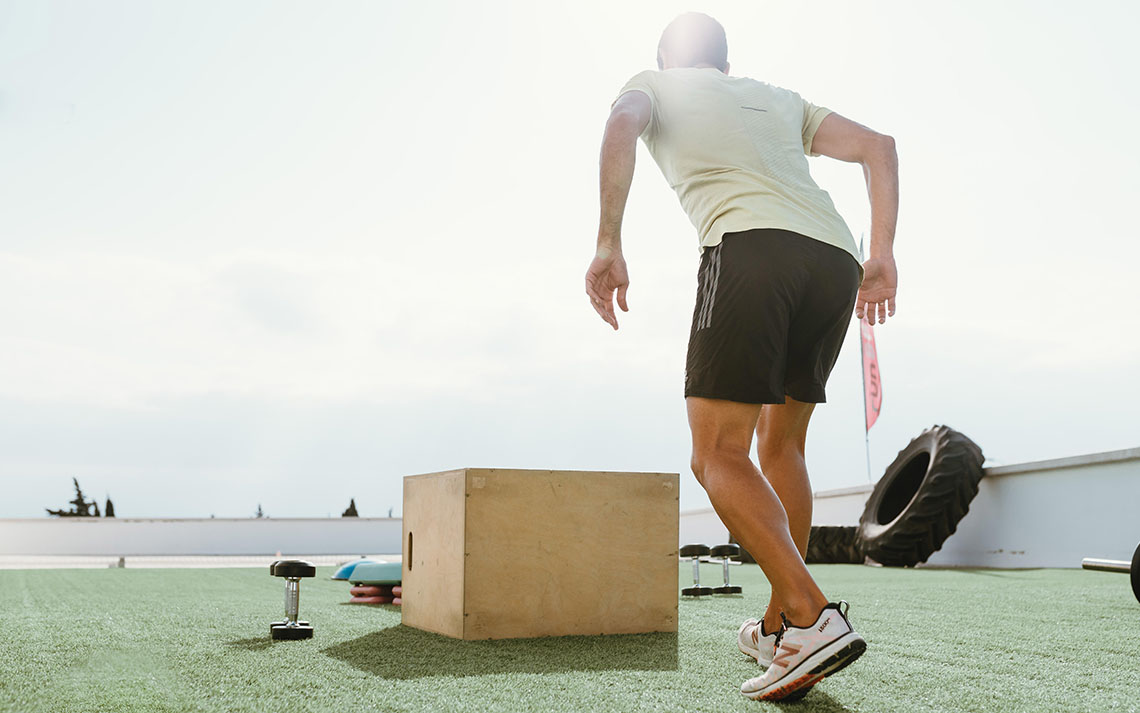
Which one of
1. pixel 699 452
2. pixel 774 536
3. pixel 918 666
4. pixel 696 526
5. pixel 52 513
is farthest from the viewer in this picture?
pixel 52 513

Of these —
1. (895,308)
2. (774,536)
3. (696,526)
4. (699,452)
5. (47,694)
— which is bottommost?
(696,526)

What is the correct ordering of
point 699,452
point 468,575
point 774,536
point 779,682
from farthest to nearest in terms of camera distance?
point 468,575 < point 699,452 < point 774,536 < point 779,682

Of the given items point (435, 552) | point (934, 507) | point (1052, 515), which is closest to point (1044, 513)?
point (1052, 515)

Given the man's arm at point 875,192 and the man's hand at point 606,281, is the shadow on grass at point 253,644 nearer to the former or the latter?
the man's hand at point 606,281

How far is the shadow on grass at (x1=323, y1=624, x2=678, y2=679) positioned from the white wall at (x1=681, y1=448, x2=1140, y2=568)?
200 inches

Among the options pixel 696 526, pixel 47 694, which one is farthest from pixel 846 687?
pixel 696 526

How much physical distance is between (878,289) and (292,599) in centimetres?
157

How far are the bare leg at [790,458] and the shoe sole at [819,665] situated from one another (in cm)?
42

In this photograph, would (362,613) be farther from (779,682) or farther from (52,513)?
(52,513)

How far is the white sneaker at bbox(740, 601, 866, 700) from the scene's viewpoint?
1.28m

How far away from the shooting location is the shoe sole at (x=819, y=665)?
1.27m

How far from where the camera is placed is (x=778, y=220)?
61.2 inches

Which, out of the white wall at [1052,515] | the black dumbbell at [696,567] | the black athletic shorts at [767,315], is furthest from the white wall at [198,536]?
the black athletic shorts at [767,315]

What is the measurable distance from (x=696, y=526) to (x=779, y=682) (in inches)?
494
